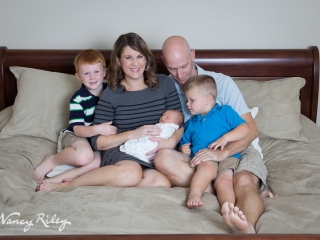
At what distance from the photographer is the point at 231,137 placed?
220 cm

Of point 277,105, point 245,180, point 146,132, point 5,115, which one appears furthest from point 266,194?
point 5,115

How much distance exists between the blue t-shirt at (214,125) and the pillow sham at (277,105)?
43cm

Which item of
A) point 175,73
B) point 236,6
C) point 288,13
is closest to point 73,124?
point 175,73

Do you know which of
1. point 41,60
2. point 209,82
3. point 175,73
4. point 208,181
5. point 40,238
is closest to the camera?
point 40,238

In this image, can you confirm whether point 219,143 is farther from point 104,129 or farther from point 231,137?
point 104,129

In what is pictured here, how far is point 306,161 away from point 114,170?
977 millimetres

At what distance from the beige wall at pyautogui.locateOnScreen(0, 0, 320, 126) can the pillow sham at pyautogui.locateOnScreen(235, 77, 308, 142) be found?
0.40 meters

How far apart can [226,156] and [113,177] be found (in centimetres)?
55

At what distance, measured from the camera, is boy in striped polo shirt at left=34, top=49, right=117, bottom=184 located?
2322 mm

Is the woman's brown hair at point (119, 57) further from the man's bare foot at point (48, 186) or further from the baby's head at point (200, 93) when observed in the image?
the man's bare foot at point (48, 186)

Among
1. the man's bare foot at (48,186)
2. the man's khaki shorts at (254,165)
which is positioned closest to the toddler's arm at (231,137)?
the man's khaki shorts at (254,165)

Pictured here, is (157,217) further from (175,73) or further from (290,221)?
(175,73)

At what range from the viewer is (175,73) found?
240 centimetres

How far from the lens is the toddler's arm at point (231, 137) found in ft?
7.16
